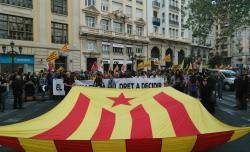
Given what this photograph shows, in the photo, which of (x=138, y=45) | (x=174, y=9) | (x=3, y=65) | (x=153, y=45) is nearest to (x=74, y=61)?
(x=3, y=65)

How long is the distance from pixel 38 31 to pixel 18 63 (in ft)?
15.7

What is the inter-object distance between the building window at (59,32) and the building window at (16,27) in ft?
11.1

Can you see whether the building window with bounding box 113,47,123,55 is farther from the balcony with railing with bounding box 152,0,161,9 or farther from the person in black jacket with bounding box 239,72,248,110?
the person in black jacket with bounding box 239,72,248,110

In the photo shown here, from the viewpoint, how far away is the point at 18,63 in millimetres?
40812

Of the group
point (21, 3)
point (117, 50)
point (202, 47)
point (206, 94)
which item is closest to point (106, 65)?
point (117, 50)

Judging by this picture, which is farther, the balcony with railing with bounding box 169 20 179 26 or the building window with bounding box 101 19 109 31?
the balcony with railing with bounding box 169 20 179 26

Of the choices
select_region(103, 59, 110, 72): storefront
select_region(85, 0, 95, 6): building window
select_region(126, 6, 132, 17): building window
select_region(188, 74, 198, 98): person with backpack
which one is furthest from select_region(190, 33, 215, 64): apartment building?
select_region(188, 74, 198, 98): person with backpack

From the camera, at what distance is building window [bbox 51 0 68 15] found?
4559cm

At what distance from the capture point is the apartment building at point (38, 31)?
1581 inches

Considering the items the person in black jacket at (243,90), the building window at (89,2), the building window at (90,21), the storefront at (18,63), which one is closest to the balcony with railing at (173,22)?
the building window at (90,21)

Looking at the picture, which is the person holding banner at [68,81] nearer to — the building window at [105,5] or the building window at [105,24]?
the building window at [105,24]

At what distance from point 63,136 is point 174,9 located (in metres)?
63.1

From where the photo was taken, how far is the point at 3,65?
1533 inches

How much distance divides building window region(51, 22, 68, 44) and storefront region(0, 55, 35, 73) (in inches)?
176
